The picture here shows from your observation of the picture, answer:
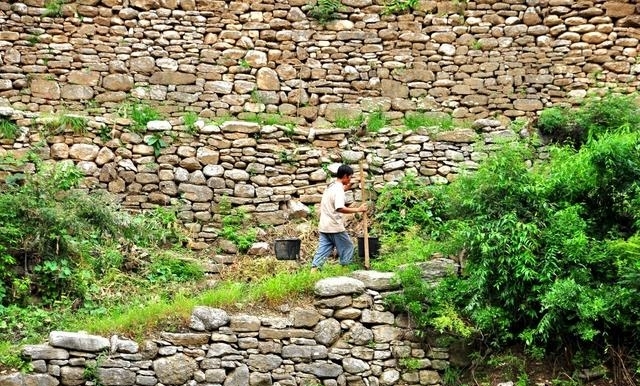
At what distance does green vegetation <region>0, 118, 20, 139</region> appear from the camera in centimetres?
1000

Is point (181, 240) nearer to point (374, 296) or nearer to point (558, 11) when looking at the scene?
point (374, 296)

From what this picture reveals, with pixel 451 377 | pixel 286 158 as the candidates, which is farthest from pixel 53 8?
pixel 451 377

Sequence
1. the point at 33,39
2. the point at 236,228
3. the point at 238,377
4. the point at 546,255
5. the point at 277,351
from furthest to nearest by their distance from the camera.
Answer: the point at 33,39
the point at 236,228
the point at 277,351
the point at 238,377
the point at 546,255

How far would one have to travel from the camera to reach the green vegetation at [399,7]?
11.7 m

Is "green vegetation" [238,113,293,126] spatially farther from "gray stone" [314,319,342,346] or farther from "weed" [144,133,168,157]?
"gray stone" [314,319,342,346]

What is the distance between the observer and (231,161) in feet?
33.4

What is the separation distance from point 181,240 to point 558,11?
6.65 m

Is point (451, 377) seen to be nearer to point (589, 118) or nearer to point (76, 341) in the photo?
point (76, 341)

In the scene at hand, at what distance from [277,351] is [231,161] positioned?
362 cm

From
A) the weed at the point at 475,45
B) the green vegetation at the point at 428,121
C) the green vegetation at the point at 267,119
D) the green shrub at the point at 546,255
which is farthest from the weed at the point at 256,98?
the green shrub at the point at 546,255

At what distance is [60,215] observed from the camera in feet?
28.0

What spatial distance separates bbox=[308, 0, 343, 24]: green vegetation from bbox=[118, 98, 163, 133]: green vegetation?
2.85m

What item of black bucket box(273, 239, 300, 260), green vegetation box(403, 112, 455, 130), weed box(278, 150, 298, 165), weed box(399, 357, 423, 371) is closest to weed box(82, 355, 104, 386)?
black bucket box(273, 239, 300, 260)

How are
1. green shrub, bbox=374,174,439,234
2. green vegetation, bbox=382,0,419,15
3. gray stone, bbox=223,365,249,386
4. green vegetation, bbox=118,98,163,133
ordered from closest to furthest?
gray stone, bbox=223,365,249,386, green shrub, bbox=374,174,439,234, green vegetation, bbox=118,98,163,133, green vegetation, bbox=382,0,419,15
